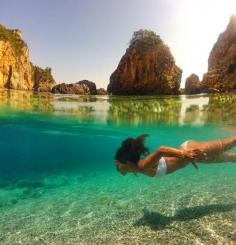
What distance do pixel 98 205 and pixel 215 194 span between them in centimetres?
460

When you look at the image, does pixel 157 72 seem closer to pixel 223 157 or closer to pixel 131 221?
Result: pixel 223 157

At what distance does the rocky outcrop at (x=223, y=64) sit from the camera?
780 inches

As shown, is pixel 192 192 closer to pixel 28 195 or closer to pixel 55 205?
pixel 55 205

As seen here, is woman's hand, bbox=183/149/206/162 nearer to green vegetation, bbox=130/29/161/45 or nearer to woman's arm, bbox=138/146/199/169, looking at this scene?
woman's arm, bbox=138/146/199/169

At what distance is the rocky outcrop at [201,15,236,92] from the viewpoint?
1981 cm

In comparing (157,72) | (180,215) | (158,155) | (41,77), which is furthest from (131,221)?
(41,77)

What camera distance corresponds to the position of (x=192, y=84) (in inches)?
972

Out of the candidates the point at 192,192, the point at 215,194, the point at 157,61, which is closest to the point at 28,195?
the point at 192,192

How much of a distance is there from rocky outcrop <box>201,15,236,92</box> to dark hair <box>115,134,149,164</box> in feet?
Answer: 44.5

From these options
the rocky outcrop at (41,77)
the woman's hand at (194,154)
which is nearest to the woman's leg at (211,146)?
the woman's hand at (194,154)

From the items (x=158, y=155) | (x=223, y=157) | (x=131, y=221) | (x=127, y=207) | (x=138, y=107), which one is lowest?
(x=127, y=207)

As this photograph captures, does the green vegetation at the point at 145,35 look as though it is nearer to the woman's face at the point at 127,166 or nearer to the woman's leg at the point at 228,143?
the woman's leg at the point at 228,143

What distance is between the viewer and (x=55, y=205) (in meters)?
12.4

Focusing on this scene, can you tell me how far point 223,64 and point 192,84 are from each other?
10.5 ft
